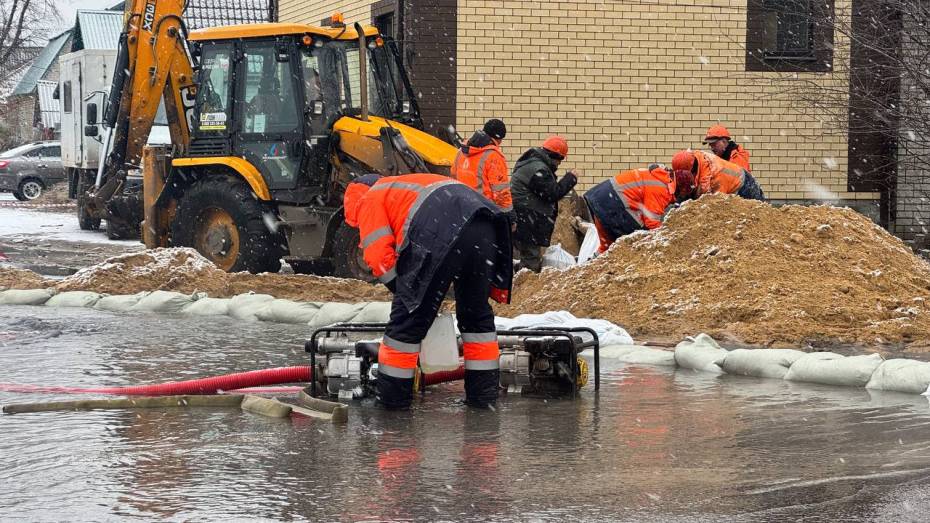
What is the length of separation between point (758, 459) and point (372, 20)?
48.3ft

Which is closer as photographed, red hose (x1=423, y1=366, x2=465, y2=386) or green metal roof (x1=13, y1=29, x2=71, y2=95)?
red hose (x1=423, y1=366, x2=465, y2=386)

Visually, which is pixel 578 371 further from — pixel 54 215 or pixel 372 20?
pixel 54 215

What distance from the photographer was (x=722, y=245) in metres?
11.7

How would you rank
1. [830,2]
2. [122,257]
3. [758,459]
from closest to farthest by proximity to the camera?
[758,459]
[122,257]
[830,2]

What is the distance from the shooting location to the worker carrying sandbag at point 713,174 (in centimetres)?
1282

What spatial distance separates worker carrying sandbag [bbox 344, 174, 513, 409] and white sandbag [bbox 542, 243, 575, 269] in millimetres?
7408

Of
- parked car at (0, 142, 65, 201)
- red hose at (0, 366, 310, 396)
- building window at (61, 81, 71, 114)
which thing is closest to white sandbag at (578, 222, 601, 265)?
red hose at (0, 366, 310, 396)

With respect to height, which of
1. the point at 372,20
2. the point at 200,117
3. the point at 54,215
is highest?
the point at 372,20

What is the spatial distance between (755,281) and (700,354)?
6.79ft

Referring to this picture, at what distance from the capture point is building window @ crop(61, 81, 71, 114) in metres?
28.6

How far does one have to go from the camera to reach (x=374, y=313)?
37.3 feet

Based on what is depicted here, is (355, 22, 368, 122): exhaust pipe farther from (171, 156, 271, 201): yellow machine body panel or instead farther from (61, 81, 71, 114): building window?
(61, 81, 71, 114): building window

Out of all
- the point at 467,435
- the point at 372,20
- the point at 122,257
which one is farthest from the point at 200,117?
the point at 467,435

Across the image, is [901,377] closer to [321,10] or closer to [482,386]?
[482,386]
